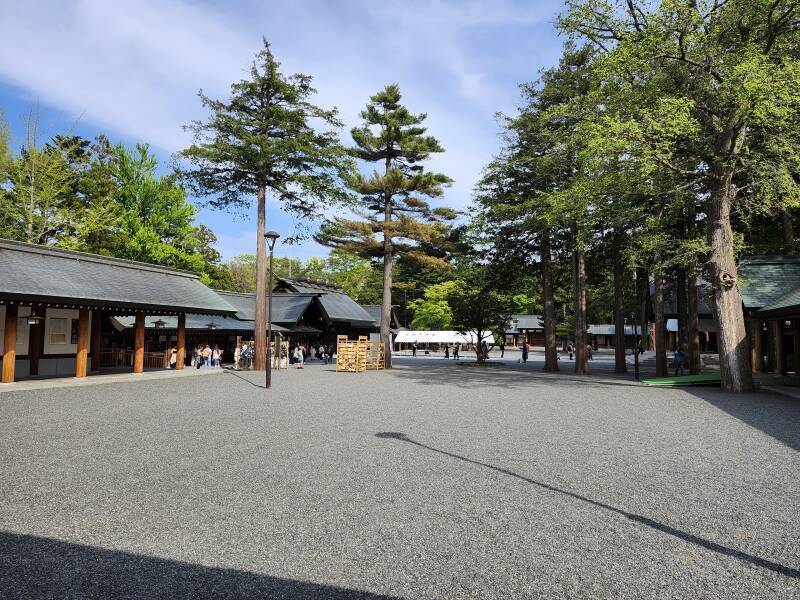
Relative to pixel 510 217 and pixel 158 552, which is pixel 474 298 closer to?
pixel 510 217

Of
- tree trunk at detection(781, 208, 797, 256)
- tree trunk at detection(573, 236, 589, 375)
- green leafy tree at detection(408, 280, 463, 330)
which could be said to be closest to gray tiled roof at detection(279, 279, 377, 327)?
green leafy tree at detection(408, 280, 463, 330)

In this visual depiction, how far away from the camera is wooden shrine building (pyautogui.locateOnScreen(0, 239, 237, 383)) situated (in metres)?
16.1

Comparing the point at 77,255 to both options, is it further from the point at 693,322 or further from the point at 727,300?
the point at 693,322

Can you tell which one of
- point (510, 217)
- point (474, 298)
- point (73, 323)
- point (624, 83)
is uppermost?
point (624, 83)

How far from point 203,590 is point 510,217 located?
82.5 ft

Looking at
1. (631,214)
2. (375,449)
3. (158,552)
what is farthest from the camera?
(631,214)

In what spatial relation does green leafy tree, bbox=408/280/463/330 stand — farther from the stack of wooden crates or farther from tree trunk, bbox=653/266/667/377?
tree trunk, bbox=653/266/667/377

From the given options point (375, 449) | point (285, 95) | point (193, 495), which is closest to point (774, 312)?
point (375, 449)

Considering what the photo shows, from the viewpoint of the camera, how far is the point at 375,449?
26.3 ft

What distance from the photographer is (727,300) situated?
1666 centimetres

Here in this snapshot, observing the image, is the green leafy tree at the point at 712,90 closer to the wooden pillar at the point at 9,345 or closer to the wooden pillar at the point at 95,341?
the wooden pillar at the point at 9,345

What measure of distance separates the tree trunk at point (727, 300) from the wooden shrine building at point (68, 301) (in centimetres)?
2091

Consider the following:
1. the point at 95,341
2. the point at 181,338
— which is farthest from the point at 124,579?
the point at 95,341

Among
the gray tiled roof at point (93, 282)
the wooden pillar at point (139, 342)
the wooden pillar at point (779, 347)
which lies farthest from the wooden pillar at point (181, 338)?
the wooden pillar at point (779, 347)
